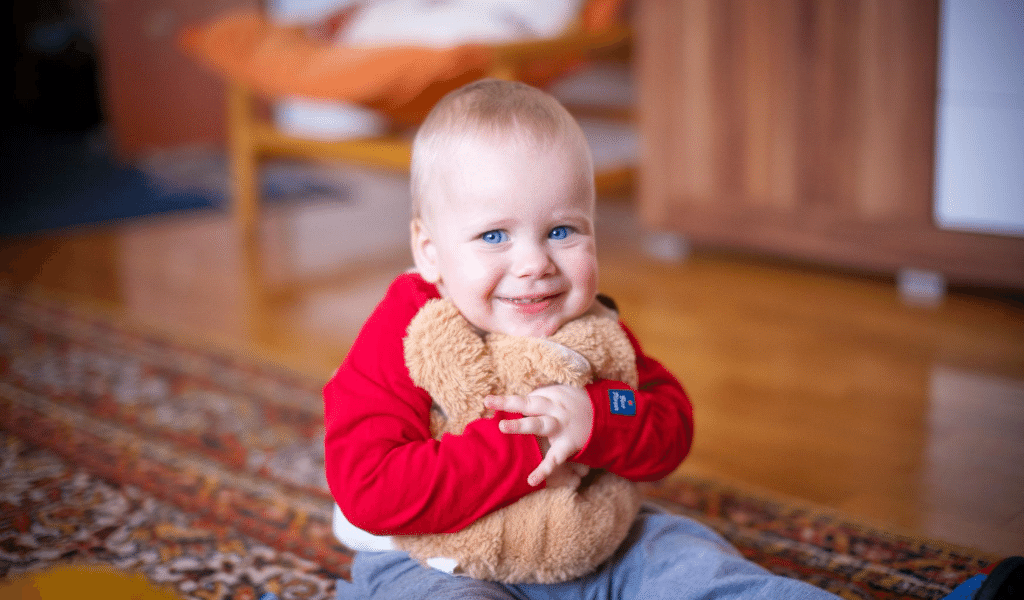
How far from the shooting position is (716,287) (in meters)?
1.93

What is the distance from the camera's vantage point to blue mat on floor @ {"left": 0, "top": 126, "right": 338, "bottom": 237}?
8.79 feet

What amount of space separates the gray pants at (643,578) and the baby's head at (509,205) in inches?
7.5

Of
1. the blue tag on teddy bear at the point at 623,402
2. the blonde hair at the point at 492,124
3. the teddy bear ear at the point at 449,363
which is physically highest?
the blonde hair at the point at 492,124

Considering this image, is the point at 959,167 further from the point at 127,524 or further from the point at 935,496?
the point at 127,524

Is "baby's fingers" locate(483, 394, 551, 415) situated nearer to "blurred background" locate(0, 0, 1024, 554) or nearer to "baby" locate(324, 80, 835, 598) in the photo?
"baby" locate(324, 80, 835, 598)

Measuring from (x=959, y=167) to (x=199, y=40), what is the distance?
5.75 ft

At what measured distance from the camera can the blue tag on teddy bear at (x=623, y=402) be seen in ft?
2.27

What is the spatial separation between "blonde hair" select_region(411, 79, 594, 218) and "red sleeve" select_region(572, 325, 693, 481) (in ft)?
0.51

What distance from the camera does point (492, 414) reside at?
0.69 metres

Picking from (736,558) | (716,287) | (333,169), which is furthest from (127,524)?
(333,169)

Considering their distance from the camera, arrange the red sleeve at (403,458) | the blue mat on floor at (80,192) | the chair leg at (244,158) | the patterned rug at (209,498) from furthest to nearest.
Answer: the blue mat on floor at (80,192) → the chair leg at (244,158) → the patterned rug at (209,498) → the red sleeve at (403,458)

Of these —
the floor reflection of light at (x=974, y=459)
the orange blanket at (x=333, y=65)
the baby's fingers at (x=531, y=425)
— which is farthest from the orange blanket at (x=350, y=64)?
the baby's fingers at (x=531, y=425)

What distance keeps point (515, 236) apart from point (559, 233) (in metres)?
0.03

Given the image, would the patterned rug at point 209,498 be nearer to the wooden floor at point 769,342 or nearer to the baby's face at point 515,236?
the wooden floor at point 769,342
